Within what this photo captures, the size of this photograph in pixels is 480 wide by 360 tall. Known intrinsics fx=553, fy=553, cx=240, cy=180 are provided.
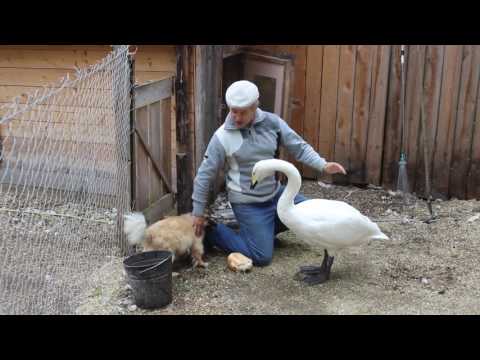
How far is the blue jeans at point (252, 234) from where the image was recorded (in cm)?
502

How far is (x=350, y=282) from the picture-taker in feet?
15.5

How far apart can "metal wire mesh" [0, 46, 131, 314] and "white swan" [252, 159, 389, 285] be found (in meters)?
1.39

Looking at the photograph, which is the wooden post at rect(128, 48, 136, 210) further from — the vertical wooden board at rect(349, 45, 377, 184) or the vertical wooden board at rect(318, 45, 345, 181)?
the vertical wooden board at rect(349, 45, 377, 184)

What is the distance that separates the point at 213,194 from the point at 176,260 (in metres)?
1.74

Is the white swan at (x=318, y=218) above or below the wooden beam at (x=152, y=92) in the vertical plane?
below

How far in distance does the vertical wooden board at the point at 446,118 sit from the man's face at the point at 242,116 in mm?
2827

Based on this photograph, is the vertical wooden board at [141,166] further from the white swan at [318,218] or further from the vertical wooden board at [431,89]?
the vertical wooden board at [431,89]

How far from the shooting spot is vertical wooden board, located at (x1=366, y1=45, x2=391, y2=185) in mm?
6676

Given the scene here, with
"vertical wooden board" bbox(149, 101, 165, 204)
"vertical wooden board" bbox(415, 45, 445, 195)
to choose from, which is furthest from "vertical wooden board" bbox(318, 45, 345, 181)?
"vertical wooden board" bbox(149, 101, 165, 204)

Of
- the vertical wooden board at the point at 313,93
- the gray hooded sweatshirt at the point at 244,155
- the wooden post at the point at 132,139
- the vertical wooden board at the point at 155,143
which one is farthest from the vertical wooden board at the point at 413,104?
the wooden post at the point at 132,139

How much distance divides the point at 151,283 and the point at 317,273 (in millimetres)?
1511

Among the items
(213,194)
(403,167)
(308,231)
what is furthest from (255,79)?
(308,231)

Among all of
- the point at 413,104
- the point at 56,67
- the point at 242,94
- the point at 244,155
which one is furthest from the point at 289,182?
the point at 56,67

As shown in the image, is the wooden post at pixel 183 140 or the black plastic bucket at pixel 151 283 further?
the wooden post at pixel 183 140
